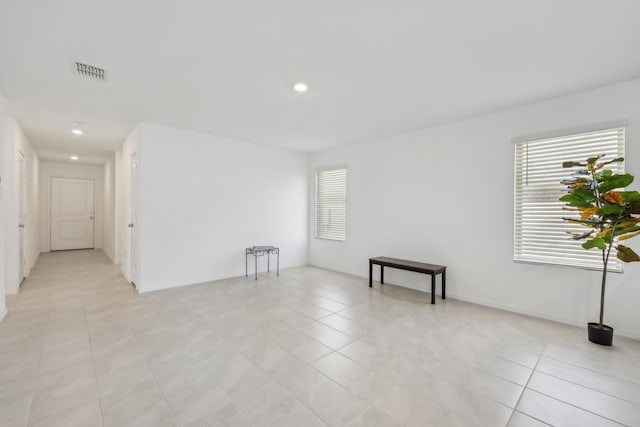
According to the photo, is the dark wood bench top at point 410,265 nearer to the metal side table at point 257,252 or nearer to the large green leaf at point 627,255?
the large green leaf at point 627,255

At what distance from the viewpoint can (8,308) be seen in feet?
11.3

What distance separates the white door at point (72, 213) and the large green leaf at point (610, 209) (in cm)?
1098

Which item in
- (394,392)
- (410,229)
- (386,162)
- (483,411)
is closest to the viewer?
(483,411)

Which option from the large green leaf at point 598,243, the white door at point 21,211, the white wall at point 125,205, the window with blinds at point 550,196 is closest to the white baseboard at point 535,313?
the window with blinds at point 550,196

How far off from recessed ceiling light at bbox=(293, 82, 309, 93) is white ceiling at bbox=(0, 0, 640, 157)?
0.07 metres

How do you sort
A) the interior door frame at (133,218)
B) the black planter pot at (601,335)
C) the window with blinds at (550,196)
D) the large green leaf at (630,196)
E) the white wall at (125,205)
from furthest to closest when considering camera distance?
the white wall at (125,205)
the interior door frame at (133,218)
the window with blinds at (550,196)
the black planter pot at (601,335)
the large green leaf at (630,196)

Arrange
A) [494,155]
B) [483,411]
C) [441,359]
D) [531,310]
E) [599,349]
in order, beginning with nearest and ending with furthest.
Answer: [483,411], [441,359], [599,349], [531,310], [494,155]

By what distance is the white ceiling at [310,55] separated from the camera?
1856 millimetres

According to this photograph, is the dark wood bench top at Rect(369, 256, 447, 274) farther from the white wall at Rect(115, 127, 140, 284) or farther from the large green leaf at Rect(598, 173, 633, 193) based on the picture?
the white wall at Rect(115, 127, 140, 284)

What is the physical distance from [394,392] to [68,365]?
2558 millimetres

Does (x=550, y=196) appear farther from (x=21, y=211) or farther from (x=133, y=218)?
(x=21, y=211)

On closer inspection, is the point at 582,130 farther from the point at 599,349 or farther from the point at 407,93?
the point at 599,349

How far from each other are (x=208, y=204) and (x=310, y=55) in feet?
10.9

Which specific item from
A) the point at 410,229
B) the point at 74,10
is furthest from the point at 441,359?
the point at 74,10
